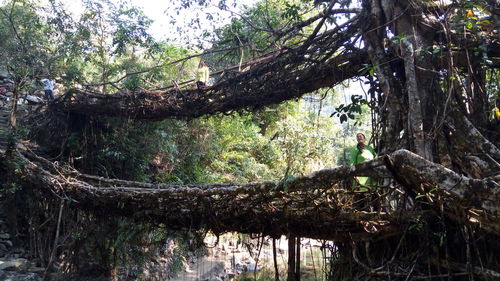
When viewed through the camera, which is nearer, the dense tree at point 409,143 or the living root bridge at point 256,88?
the dense tree at point 409,143

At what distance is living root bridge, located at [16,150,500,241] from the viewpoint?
2.13 meters

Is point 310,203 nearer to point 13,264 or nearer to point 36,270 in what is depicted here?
point 36,270

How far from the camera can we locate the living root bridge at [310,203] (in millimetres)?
2135

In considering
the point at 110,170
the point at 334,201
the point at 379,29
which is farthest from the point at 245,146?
the point at 334,201

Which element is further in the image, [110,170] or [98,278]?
[110,170]

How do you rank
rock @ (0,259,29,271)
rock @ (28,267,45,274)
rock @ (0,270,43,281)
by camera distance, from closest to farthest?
rock @ (0,270,43,281) < rock @ (0,259,29,271) < rock @ (28,267,45,274)

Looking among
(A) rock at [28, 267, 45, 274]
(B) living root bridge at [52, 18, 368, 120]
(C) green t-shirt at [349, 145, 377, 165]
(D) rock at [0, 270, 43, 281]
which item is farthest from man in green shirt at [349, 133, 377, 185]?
(A) rock at [28, 267, 45, 274]

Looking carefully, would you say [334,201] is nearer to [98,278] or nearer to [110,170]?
[98,278]

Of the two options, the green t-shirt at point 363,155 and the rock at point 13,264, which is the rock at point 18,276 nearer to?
the rock at point 13,264

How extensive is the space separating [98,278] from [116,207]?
8.87 feet

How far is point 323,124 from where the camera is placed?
42.5 feet

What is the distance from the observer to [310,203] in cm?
293

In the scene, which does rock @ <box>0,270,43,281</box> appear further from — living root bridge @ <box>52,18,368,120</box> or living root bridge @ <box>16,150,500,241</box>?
living root bridge @ <box>52,18,368,120</box>

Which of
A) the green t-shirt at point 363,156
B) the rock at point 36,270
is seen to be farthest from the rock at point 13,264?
the green t-shirt at point 363,156
